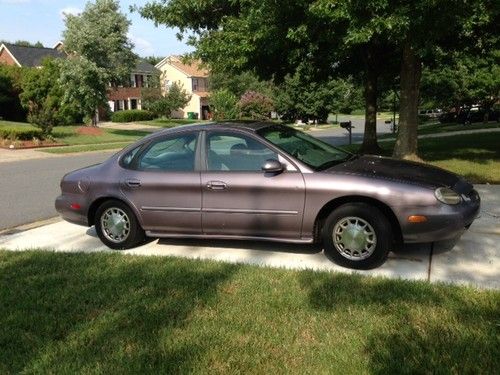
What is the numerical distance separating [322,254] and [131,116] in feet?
173

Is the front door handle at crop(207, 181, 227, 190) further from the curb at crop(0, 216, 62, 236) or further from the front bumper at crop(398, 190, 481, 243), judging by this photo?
the curb at crop(0, 216, 62, 236)

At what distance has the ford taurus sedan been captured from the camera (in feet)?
16.9

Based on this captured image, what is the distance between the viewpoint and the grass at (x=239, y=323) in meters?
3.45

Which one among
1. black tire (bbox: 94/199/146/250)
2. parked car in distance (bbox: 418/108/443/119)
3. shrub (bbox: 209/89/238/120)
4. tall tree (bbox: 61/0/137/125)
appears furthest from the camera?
parked car in distance (bbox: 418/108/443/119)

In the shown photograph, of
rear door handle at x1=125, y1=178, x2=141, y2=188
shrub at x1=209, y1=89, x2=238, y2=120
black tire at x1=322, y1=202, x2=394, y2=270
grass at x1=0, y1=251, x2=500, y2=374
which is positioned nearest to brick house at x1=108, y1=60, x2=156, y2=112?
shrub at x1=209, y1=89, x2=238, y2=120

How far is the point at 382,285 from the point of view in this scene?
15.3 feet

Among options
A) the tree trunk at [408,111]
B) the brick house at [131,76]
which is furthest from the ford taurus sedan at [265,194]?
the brick house at [131,76]

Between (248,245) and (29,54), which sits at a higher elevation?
(29,54)

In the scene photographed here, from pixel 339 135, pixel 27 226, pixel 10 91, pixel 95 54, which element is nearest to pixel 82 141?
pixel 95 54

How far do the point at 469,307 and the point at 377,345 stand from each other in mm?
Answer: 966

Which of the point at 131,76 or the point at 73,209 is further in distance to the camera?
the point at 131,76

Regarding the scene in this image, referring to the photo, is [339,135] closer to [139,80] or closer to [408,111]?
[408,111]

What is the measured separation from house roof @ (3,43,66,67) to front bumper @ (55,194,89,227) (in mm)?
51322

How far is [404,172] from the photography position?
218 inches
